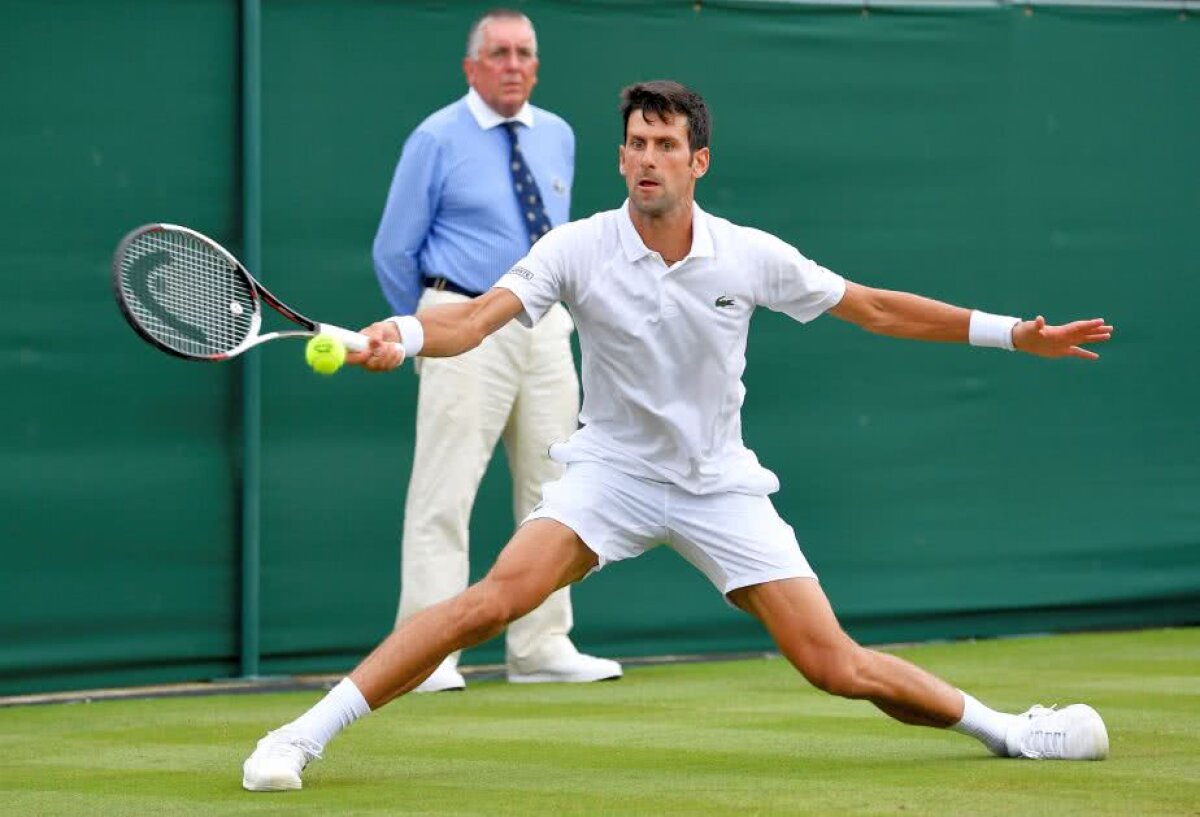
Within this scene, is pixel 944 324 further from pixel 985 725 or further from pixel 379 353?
pixel 379 353

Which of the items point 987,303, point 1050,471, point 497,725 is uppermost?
point 987,303

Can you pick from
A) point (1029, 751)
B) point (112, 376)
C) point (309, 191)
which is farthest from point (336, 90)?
point (1029, 751)

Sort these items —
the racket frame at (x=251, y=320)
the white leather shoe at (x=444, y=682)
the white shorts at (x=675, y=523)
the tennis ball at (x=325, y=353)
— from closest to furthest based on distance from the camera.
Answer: the tennis ball at (x=325, y=353) < the racket frame at (x=251, y=320) < the white shorts at (x=675, y=523) < the white leather shoe at (x=444, y=682)

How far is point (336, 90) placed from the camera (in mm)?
9258

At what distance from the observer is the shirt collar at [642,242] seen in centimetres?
641

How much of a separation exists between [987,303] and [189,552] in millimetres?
3586

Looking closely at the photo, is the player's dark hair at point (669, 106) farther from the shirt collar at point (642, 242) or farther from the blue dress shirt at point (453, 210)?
the blue dress shirt at point (453, 210)

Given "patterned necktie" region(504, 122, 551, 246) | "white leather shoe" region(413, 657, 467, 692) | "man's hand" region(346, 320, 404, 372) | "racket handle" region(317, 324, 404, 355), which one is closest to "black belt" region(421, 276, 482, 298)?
"patterned necktie" region(504, 122, 551, 246)

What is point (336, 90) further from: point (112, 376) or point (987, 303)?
point (987, 303)

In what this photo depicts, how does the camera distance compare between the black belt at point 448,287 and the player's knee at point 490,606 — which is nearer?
the player's knee at point 490,606

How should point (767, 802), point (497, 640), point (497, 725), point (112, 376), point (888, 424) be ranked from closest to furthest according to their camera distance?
point (767, 802), point (497, 725), point (112, 376), point (497, 640), point (888, 424)

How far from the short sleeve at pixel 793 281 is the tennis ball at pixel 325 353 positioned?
1.43 meters

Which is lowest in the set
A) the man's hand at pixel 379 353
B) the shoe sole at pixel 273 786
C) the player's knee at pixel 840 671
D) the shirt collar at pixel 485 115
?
the shoe sole at pixel 273 786

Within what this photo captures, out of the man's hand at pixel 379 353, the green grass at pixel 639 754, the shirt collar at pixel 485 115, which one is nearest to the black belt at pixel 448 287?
the shirt collar at pixel 485 115
